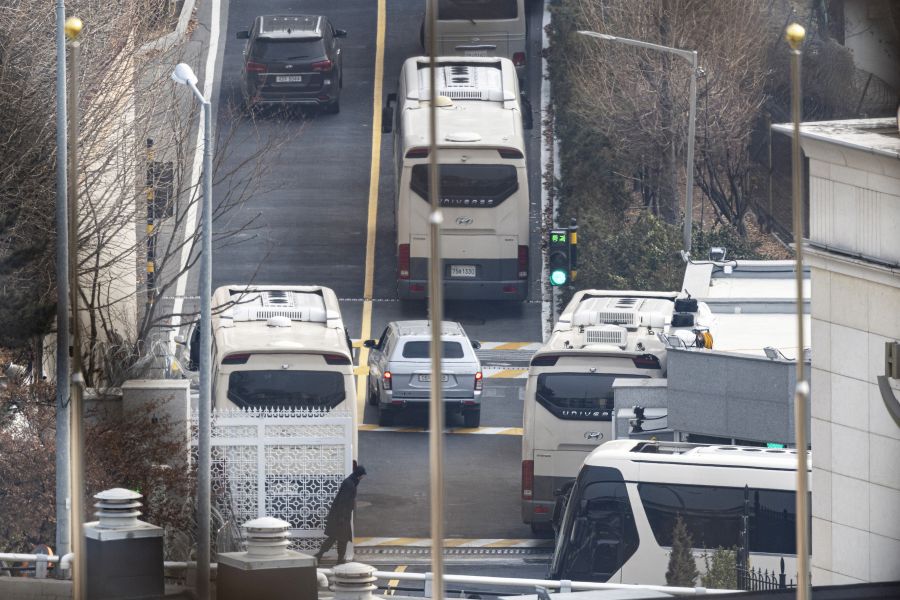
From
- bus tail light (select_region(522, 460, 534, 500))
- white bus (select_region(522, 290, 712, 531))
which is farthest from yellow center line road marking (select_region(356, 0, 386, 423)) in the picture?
white bus (select_region(522, 290, 712, 531))

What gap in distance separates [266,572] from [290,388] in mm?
11895

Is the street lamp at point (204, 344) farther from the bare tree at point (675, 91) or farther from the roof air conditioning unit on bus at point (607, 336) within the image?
the bare tree at point (675, 91)

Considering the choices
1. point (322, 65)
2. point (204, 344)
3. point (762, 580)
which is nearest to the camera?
point (762, 580)

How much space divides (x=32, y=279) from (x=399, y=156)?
34.7 feet

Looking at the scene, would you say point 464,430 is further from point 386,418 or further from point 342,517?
point 342,517

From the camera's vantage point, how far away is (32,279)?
28.3m

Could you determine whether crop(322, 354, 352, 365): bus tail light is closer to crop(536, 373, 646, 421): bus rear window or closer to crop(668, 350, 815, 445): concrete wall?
crop(536, 373, 646, 421): bus rear window

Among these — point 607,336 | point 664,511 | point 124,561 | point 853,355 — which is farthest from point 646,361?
point 124,561

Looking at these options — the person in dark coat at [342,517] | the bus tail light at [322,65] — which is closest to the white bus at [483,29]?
the bus tail light at [322,65]

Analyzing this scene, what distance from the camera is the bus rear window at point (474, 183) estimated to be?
116ft

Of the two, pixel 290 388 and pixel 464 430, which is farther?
pixel 464 430

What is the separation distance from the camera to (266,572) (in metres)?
14.0

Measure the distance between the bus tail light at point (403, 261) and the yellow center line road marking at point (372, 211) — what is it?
1289mm

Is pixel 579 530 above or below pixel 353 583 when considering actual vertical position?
below
